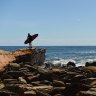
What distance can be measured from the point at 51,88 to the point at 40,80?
231cm

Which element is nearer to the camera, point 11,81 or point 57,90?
point 57,90

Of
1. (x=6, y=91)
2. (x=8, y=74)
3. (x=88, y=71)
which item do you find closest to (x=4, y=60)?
(x=8, y=74)

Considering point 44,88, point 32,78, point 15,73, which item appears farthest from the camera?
point 15,73

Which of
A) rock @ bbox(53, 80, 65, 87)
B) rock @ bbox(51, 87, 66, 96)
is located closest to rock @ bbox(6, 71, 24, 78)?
rock @ bbox(53, 80, 65, 87)

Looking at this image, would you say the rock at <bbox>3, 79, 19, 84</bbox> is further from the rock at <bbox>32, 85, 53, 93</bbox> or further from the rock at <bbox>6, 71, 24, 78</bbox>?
the rock at <bbox>32, 85, 53, 93</bbox>

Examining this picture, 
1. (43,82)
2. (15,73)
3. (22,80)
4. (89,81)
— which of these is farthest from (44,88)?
(15,73)

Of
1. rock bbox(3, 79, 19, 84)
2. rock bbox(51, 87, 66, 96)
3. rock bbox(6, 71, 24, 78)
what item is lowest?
rock bbox(51, 87, 66, 96)

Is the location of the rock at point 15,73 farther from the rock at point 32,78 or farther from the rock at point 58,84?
the rock at point 58,84

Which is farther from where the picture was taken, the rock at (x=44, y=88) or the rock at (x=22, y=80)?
the rock at (x=22, y=80)

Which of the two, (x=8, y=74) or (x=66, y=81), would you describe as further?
(x=8, y=74)

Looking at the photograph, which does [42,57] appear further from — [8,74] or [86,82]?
[86,82]

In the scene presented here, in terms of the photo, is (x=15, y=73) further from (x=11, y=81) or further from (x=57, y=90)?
(x=57, y=90)

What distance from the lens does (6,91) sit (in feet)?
55.4

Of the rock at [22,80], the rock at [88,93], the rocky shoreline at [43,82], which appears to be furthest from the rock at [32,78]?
the rock at [88,93]
